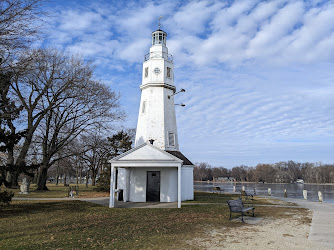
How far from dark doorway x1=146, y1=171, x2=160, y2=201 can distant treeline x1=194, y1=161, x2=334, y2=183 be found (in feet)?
343

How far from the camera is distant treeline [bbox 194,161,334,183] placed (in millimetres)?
108750

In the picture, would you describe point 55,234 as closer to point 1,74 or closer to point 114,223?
point 114,223

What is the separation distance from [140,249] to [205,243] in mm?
1796

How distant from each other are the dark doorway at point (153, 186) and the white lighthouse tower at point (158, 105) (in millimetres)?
2168

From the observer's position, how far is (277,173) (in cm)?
11688

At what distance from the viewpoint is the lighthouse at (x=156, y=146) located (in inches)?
604

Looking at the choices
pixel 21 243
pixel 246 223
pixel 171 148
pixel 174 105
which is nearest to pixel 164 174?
pixel 171 148

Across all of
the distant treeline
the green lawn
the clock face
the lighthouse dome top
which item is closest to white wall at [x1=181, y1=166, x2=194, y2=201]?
the green lawn

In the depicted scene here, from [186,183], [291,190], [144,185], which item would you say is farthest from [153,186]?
[291,190]

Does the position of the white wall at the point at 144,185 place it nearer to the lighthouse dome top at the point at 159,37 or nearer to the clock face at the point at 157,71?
the clock face at the point at 157,71

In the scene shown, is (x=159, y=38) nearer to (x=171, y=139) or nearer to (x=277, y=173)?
(x=171, y=139)

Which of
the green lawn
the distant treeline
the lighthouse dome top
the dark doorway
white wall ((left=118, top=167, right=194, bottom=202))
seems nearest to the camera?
the green lawn

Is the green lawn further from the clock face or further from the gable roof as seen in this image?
the clock face

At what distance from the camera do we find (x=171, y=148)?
1948 cm
